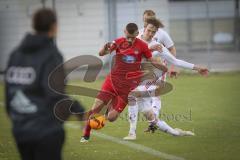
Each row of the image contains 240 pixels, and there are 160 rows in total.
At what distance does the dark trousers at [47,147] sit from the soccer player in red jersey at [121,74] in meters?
4.81

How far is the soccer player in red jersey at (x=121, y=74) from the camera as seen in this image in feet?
35.6

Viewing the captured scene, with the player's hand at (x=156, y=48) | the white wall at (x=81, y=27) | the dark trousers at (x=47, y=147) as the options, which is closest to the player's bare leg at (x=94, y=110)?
the player's hand at (x=156, y=48)

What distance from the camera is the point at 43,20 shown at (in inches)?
232

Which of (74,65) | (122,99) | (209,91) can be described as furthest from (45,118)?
(74,65)

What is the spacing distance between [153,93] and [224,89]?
7126 mm

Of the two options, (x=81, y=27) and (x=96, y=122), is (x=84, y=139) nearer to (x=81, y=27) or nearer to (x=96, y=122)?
(x=96, y=122)

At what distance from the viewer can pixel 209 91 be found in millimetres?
18391

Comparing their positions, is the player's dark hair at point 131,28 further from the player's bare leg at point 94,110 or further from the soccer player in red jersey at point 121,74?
the player's bare leg at point 94,110

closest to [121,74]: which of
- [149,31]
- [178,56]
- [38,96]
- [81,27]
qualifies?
[149,31]

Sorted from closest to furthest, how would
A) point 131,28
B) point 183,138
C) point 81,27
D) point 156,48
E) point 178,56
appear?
point 131,28 → point 156,48 → point 183,138 → point 81,27 → point 178,56

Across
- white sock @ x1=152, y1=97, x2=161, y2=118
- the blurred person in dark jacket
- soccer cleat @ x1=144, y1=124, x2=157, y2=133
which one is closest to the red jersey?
white sock @ x1=152, y1=97, x2=161, y2=118

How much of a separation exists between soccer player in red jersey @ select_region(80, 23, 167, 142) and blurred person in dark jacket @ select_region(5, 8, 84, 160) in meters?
4.80

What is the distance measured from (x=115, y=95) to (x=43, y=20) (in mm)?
5119

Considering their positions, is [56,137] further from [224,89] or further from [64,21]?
[64,21]
